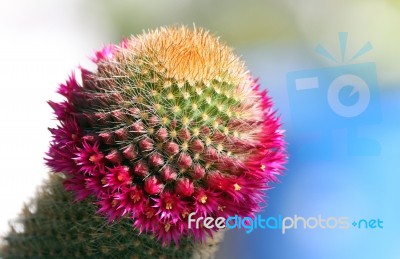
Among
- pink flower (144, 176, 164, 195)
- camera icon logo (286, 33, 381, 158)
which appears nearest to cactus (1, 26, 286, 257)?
pink flower (144, 176, 164, 195)

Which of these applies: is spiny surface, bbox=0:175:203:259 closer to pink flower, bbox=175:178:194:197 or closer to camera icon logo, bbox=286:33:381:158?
pink flower, bbox=175:178:194:197

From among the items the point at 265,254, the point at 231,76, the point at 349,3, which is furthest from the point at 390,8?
the point at 231,76

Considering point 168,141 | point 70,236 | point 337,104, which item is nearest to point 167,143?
point 168,141

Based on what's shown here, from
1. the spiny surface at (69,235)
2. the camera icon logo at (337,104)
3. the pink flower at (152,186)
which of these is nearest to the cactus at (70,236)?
the spiny surface at (69,235)

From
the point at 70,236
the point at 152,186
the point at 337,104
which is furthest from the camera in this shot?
the point at 337,104

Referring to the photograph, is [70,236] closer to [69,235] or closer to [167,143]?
[69,235]

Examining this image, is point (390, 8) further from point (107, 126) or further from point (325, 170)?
point (107, 126)
